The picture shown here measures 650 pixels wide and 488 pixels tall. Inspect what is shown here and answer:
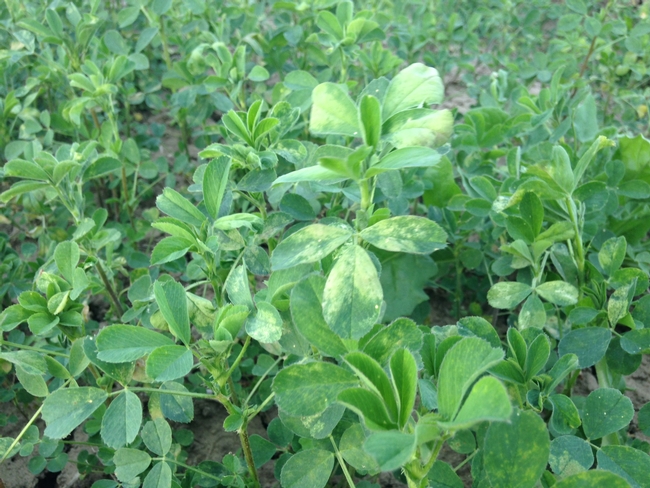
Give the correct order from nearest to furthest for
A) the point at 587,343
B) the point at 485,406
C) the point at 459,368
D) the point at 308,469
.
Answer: the point at 485,406, the point at 459,368, the point at 308,469, the point at 587,343

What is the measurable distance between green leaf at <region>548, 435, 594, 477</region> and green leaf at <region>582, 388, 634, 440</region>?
1.5 inches

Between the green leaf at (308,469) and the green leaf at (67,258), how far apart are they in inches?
23.1

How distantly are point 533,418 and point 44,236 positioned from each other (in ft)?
5.36

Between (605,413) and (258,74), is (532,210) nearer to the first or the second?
(605,413)

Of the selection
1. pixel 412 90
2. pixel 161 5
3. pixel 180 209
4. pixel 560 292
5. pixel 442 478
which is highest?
pixel 412 90

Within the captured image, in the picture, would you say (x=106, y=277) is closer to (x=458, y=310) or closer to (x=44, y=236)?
(x=44, y=236)

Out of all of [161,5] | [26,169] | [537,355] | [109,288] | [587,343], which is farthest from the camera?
[161,5]

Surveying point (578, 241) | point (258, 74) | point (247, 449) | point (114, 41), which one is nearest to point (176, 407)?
point (247, 449)

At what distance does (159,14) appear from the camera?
2244 millimetres

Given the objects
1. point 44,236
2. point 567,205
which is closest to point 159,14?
point 44,236

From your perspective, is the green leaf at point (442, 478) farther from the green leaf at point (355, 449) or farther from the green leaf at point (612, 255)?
the green leaf at point (612, 255)

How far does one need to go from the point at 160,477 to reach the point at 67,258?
48cm

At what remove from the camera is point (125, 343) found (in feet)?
3.21

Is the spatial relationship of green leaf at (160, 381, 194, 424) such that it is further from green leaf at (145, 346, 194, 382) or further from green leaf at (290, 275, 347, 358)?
green leaf at (290, 275, 347, 358)
